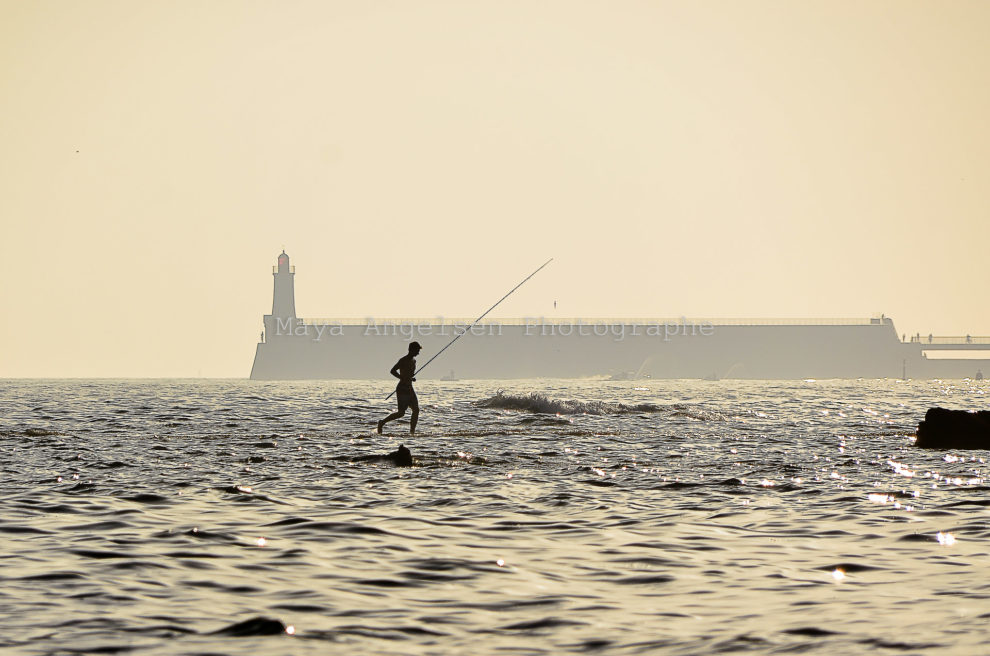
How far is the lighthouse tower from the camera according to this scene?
468 ft

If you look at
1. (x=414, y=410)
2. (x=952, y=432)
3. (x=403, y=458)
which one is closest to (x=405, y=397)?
(x=414, y=410)

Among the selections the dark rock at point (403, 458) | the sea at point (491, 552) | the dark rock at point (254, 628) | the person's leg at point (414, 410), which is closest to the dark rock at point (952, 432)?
the sea at point (491, 552)

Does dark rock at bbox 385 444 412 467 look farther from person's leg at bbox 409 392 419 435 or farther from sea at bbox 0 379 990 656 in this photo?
person's leg at bbox 409 392 419 435

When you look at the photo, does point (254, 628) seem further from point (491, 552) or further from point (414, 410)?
point (414, 410)

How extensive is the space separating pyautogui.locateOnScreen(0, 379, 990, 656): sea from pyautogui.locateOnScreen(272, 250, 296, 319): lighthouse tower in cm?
12593

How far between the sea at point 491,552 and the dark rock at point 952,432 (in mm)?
1751

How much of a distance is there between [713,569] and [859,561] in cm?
114

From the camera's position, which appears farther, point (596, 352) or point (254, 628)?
point (596, 352)

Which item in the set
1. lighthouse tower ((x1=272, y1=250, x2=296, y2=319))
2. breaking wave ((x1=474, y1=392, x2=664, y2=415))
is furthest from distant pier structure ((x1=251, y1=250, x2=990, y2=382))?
breaking wave ((x1=474, y1=392, x2=664, y2=415))

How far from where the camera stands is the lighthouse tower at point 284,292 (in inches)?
5615

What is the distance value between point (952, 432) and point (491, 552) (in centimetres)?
1410

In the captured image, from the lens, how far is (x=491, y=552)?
8.69m

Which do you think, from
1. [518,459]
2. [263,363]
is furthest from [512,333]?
[518,459]

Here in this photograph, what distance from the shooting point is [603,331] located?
516ft
